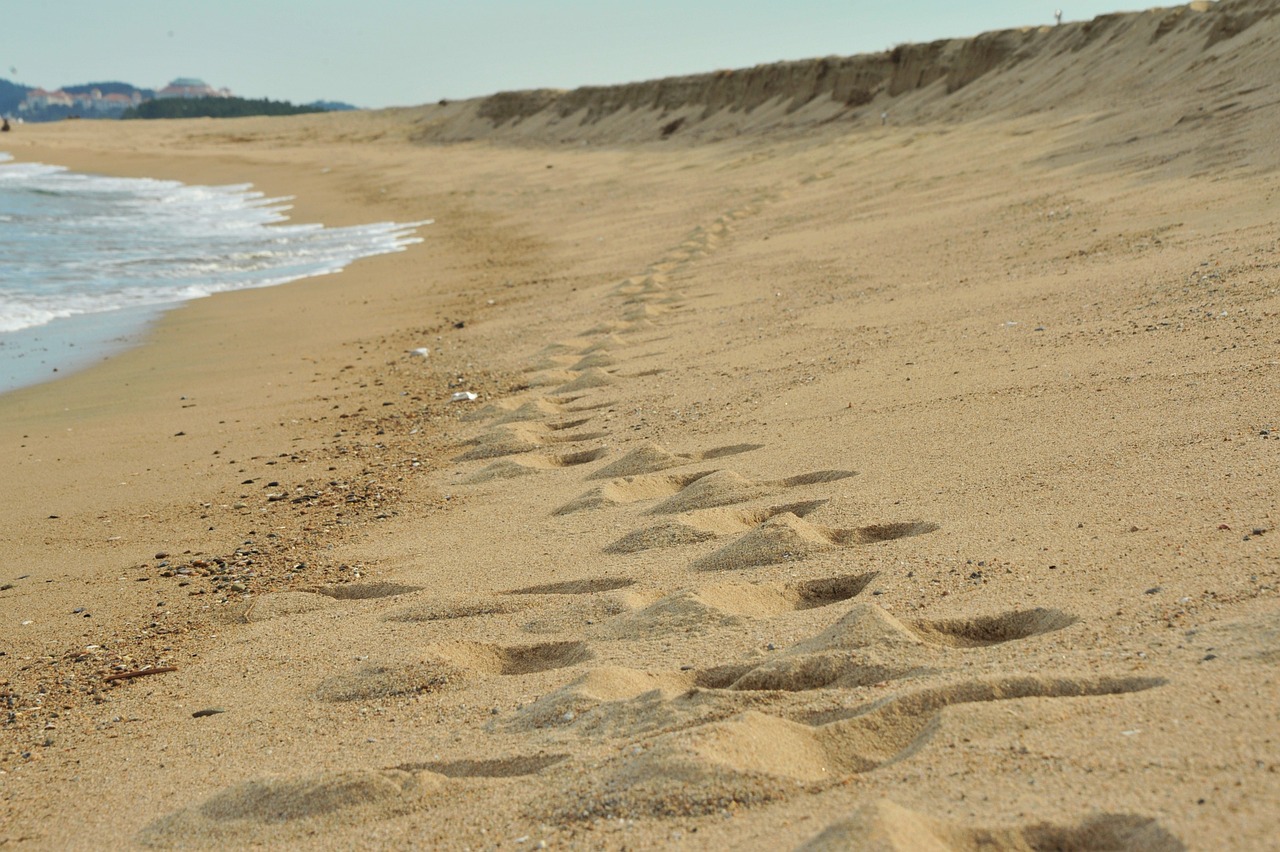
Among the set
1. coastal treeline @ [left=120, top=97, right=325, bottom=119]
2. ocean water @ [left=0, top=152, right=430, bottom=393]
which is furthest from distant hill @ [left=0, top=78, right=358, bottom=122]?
ocean water @ [left=0, top=152, right=430, bottom=393]

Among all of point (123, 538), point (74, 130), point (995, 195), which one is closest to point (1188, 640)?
point (123, 538)

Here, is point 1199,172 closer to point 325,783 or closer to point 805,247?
point 805,247

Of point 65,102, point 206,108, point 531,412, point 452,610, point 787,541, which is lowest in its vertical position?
point 452,610

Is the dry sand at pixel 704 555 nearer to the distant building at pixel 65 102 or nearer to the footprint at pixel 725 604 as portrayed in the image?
the footprint at pixel 725 604

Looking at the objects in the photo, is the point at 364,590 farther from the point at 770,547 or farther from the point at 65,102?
the point at 65,102

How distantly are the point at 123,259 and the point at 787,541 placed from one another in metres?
11.5

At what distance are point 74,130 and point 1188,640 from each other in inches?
2221

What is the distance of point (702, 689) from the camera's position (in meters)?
2.24

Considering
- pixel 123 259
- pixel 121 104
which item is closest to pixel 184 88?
pixel 121 104

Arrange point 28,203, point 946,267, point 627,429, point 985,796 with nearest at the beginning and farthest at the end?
point 985,796 < point 627,429 < point 946,267 < point 28,203

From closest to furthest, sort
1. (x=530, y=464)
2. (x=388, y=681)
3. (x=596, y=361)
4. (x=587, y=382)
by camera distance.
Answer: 1. (x=388, y=681)
2. (x=530, y=464)
3. (x=587, y=382)
4. (x=596, y=361)

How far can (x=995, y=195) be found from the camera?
912cm

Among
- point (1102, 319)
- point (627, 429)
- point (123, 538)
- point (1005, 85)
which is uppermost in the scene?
point (1005, 85)

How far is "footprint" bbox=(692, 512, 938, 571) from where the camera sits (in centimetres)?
299
